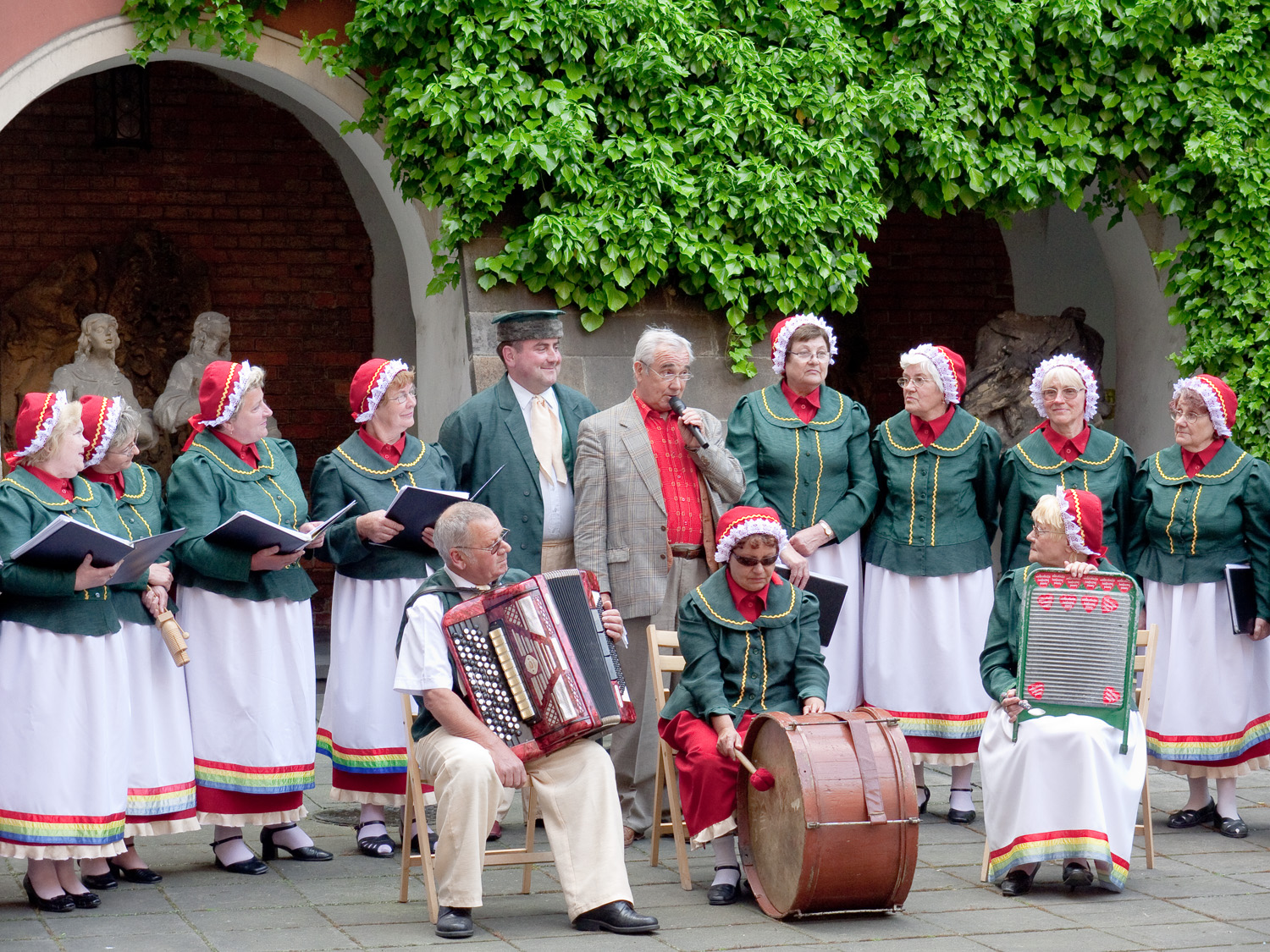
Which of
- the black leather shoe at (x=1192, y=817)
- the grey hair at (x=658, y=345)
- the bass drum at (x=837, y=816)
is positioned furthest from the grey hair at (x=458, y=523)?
the black leather shoe at (x=1192, y=817)

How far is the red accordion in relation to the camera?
4.98 meters

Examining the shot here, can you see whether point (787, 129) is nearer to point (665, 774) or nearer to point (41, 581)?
point (665, 774)

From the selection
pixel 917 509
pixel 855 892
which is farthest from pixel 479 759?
pixel 917 509

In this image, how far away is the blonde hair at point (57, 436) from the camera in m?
5.41

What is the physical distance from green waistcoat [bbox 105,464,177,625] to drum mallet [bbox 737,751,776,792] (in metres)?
2.19

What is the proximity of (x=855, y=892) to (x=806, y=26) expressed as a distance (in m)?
5.42

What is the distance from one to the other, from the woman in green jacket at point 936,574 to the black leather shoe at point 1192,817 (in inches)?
33.2

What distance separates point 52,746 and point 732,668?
2319 millimetres

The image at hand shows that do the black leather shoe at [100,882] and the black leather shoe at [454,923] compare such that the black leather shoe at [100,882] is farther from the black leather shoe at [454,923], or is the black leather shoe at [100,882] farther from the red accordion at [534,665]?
the red accordion at [534,665]

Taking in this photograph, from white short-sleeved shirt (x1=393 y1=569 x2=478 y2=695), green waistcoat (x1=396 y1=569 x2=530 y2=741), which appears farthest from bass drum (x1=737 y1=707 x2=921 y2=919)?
white short-sleeved shirt (x1=393 y1=569 x2=478 y2=695)

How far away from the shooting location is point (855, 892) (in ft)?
17.2

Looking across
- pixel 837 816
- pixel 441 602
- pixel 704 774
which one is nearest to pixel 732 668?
pixel 704 774

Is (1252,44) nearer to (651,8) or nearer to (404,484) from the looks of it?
(651,8)

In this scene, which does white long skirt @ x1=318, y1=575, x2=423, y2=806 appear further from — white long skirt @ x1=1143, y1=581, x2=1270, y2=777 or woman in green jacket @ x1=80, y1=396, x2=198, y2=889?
white long skirt @ x1=1143, y1=581, x2=1270, y2=777
